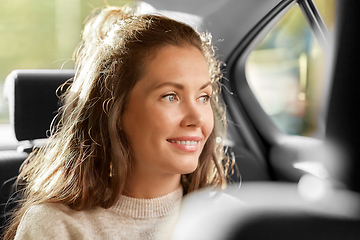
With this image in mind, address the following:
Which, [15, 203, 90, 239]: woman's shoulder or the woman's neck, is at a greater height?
the woman's neck

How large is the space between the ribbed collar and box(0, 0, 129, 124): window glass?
2726 millimetres

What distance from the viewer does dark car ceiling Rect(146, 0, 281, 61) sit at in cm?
162

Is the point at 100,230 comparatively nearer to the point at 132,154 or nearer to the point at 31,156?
the point at 132,154

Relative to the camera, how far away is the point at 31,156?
1.37 metres

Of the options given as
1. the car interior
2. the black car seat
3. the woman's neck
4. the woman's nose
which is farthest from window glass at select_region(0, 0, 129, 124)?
the woman's nose

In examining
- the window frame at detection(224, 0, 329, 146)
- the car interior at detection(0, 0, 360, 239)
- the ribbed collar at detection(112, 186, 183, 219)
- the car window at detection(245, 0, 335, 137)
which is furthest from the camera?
the window frame at detection(224, 0, 329, 146)

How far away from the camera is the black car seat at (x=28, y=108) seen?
4.41 ft

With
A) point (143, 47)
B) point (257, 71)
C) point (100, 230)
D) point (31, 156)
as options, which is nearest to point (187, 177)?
point (100, 230)

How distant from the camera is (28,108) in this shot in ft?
4.48

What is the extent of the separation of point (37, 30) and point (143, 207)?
3484 mm

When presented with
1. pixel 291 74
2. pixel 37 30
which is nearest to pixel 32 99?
pixel 291 74

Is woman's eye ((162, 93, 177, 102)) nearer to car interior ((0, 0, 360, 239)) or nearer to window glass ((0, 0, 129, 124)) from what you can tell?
car interior ((0, 0, 360, 239))

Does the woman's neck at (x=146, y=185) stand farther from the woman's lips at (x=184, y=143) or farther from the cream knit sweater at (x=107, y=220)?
the woman's lips at (x=184, y=143)

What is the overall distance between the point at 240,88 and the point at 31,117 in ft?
3.58
